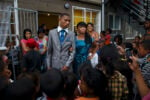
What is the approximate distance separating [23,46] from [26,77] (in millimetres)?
2971

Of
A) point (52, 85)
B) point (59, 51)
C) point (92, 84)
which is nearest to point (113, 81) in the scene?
point (92, 84)

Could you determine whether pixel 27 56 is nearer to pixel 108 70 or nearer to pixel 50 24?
pixel 108 70

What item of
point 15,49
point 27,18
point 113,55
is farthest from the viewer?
point 27,18

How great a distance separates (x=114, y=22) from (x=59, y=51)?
10.3 m

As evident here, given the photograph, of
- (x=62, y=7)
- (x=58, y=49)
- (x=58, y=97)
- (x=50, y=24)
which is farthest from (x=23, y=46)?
(x=50, y=24)

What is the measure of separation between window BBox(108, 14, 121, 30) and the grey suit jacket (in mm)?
9453

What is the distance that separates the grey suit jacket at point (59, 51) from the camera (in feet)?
12.6

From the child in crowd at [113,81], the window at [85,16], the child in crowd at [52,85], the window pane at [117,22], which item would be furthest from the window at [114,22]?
the child in crowd at [52,85]

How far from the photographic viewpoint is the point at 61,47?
152 inches

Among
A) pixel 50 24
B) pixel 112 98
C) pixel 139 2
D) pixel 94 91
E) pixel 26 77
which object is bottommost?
pixel 112 98

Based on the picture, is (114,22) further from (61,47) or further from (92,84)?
(92,84)

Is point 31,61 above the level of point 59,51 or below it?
below

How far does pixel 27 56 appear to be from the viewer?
13.3 feet

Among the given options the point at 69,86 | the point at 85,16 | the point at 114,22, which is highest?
the point at 85,16
